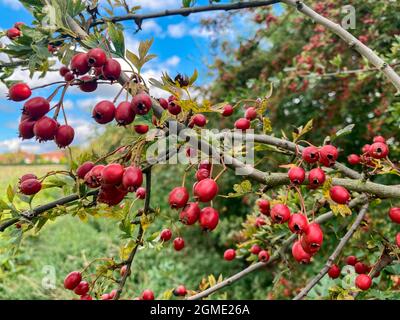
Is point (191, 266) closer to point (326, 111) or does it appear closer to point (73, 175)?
point (326, 111)

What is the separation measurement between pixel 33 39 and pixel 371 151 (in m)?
0.79

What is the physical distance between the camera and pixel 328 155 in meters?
0.91

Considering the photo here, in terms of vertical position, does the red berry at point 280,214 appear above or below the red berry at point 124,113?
below

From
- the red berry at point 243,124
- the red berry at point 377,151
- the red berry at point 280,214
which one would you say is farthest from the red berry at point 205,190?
the red berry at point 377,151

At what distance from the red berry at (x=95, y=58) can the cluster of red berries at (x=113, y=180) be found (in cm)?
17

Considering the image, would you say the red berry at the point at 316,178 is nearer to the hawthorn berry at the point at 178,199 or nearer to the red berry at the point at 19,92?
the hawthorn berry at the point at 178,199

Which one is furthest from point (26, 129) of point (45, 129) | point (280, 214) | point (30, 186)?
point (280, 214)

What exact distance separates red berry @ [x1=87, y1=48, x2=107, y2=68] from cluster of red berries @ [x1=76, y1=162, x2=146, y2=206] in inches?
6.8

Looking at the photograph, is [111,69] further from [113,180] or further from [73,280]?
[73,280]

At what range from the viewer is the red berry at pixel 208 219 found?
820mm

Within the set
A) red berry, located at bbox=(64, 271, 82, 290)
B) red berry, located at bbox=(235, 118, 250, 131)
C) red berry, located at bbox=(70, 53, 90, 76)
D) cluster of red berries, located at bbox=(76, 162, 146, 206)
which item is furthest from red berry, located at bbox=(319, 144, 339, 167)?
red berry, located at bbox=(64, 271, 82, 290)

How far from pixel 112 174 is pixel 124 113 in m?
0.11

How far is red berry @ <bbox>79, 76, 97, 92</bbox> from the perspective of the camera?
2.63ft

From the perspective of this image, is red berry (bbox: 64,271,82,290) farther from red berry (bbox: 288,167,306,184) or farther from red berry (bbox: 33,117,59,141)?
red berry (bbox: 288,167,306,184)
